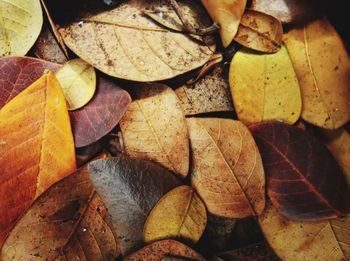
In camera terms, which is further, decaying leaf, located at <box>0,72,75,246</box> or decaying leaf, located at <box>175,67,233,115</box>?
decaying leaf, located at <box>175,67,233,115</box>

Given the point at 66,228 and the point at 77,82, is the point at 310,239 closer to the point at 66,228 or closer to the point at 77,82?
the point at 66,228

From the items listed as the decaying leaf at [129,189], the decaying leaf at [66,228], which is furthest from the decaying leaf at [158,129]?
the decaying leaf at [66,228]

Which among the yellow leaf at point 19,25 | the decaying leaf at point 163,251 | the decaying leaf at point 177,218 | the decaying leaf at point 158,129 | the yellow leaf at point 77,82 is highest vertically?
the yellow leaf at point 19,25

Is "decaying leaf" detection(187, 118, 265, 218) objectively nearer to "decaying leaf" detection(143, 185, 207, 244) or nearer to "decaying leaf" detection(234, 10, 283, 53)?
"decaying leaf" detection(143, 185, 207, 244)

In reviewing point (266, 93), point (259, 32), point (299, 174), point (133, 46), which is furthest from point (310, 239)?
point (133, 46)

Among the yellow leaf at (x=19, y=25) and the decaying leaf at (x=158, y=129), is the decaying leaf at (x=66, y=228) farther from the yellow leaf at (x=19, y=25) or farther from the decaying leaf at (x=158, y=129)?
the yellow leaf at (x=19, y=25)

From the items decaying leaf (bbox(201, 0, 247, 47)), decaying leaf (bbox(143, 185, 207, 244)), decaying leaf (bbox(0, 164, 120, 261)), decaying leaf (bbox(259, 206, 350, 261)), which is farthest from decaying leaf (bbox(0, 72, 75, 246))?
decaying leaf (bbox(259, 206, 350, 261))
